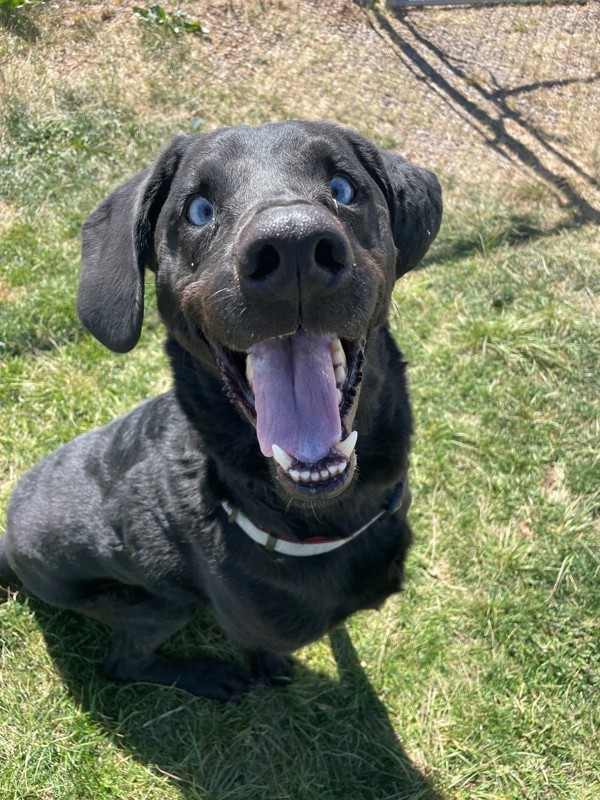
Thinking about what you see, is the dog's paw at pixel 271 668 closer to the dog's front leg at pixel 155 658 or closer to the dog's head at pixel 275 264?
the dog's front leg at pixel 155 658

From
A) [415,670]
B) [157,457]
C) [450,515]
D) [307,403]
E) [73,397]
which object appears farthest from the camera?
[73,397]

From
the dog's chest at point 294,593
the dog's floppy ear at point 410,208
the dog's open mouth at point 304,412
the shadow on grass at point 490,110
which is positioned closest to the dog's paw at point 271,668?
the dog's chest at point 294,593

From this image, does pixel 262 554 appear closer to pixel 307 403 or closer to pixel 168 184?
pixel 307 403

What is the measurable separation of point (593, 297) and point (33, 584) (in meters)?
3.86

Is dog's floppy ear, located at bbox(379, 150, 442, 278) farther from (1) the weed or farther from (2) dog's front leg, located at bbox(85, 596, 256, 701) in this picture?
(1) the weed

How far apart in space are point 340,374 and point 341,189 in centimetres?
63

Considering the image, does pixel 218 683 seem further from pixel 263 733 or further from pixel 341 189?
pixel 341 189

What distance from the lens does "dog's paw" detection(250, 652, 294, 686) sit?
332 cm

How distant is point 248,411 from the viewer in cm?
218

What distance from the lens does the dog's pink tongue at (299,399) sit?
2.04 m

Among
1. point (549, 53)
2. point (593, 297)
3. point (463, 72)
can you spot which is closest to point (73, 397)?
point (593, 297)

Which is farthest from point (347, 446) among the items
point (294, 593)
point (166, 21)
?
point (166, 21)

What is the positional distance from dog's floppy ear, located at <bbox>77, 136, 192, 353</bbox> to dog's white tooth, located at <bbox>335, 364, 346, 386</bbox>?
2.38 ft

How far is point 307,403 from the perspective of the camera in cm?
205
